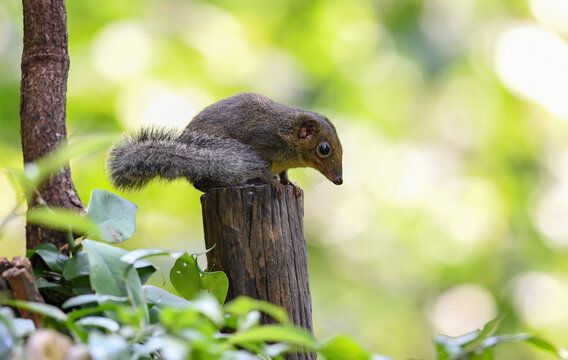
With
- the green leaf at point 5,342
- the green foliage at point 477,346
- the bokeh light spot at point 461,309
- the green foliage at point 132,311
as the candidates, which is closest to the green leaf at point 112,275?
the green foliage at point 132,311

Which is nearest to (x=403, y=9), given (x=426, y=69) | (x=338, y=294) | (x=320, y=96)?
(x=426, y=69)

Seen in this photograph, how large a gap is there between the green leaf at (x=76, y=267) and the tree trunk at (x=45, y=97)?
15 cm

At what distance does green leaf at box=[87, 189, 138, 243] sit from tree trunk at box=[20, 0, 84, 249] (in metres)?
0.11

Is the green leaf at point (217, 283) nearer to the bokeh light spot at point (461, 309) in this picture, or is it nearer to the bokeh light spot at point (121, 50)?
the bokeh light spot at point (121, 50)

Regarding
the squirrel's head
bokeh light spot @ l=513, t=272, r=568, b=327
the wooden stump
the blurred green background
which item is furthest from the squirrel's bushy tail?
bokeh light spot @ l=513, t=272, r=568, b=327

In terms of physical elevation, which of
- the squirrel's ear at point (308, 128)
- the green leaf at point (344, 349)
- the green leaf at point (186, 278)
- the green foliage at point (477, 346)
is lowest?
the green foliage at point (477, 346)

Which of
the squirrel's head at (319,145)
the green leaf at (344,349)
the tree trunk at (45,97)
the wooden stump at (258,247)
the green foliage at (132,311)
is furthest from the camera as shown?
the squirrel's head at (319,145)

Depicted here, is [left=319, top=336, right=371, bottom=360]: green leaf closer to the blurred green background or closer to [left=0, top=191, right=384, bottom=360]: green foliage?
[left=0, top=191, right=384, bottom=360]: green foliage

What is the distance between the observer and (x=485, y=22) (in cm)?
615

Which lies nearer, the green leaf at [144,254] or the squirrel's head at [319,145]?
the green leaf at [144,254]

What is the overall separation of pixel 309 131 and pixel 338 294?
3598 mm

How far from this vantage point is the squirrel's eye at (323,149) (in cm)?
289

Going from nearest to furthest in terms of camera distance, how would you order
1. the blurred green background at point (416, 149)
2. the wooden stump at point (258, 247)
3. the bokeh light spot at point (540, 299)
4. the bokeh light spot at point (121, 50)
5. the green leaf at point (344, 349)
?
the green leaf at point (344, 349)
the wooden stump at point (258, 247)
the bokeh light spot at point (121, 50)
the blurred green background at point (416, 149)
the bokeh light spot at point (540, 299)

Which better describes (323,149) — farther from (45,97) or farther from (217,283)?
(45,97)
